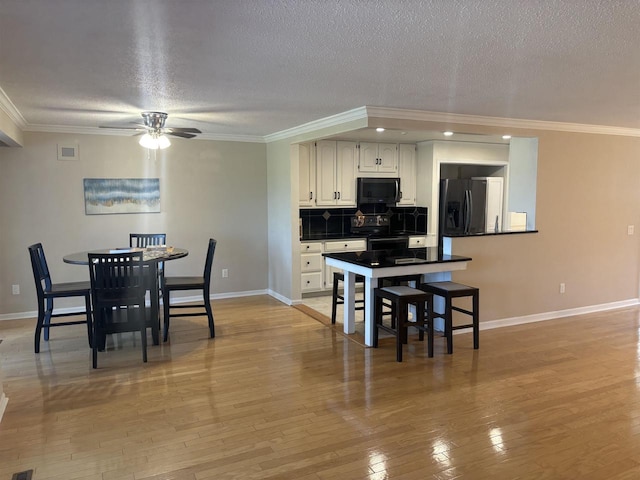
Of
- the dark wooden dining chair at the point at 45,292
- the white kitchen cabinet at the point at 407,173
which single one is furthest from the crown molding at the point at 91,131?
the white kitchen cabinet at the point at 407,173

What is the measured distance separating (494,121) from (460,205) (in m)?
2.17

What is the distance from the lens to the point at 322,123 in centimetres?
498

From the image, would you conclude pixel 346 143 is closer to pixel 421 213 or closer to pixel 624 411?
pixel 421 213

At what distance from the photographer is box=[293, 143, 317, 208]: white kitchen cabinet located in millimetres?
6328

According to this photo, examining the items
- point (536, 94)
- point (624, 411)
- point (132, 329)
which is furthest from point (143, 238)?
point (624, 411)

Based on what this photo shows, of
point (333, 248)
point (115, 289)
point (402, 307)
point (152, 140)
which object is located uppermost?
point (152, 140)

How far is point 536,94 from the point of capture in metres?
3.66

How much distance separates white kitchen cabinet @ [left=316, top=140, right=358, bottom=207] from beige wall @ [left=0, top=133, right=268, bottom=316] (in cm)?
78

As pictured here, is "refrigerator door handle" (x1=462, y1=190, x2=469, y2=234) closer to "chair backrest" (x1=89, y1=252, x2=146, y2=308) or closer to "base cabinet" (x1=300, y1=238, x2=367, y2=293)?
"base cabinet" (x1=300, y1=238, x2=367, y2=293)

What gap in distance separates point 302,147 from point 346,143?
684 mm

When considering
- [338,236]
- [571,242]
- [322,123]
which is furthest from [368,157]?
[571,242]

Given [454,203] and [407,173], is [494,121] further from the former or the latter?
[407,173]

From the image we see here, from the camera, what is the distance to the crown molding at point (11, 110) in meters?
3.73

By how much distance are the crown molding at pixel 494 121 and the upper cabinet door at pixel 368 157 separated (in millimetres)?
2158
